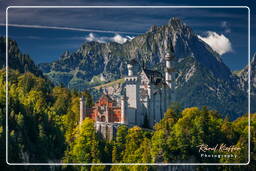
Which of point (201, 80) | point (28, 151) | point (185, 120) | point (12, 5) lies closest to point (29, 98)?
point (28, 151)

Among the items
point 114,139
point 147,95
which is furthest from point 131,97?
point 114,139

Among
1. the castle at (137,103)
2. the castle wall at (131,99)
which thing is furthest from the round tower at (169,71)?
the castle wall at (131,99)

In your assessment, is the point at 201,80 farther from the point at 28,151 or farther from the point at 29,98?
the point at 28,151

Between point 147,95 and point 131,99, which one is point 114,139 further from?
point 147,95

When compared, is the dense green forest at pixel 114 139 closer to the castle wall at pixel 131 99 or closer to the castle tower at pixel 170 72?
the castle tower at pixel 170 72

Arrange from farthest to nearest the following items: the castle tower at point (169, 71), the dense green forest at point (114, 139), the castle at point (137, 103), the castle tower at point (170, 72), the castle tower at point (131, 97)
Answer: the castle tower at point (169, 71) → the castle tower at point (170, 72) → the castle tower at point (131, 97) → the castle at point (137, 103) → the dense green forest at point (114, 139)

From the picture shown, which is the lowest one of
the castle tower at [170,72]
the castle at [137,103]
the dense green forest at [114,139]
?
the dense green forest at [114,139]

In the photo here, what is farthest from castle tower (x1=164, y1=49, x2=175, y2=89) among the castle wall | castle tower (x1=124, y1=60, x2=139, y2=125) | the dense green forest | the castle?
the castle wall

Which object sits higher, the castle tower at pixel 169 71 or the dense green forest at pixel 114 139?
the castle tower at pixel 169 71
